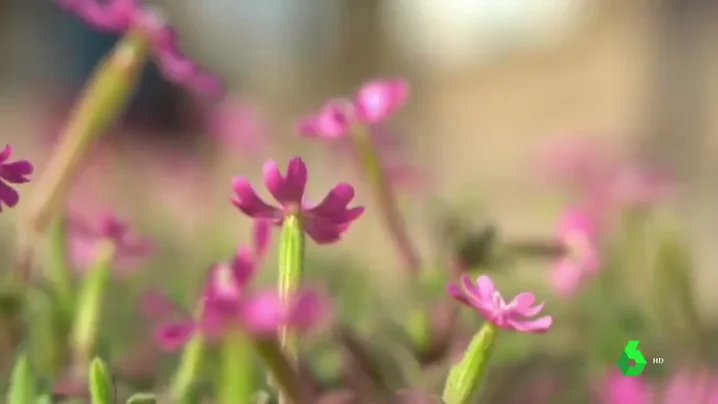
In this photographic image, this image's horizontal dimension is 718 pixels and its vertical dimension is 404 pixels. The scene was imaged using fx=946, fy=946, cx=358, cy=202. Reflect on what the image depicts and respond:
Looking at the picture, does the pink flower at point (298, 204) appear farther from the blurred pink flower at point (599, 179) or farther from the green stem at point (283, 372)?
the blurred pink flower at point (599, 179)

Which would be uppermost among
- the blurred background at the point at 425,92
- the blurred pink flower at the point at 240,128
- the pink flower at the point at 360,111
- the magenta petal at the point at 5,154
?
the magenta petal at the point at 5,154

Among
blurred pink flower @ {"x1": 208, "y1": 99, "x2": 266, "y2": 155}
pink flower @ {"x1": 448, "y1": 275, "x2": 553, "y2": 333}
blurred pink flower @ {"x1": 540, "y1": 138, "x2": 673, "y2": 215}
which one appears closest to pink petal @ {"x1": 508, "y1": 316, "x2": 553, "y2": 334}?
pink flower @ {"x1": 448, "y1": 275, "x2": 553, "y2": 333}

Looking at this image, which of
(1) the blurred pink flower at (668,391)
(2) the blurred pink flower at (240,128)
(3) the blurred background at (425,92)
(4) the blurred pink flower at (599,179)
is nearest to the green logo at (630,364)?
(1) the blurred pink flower at (668,391)

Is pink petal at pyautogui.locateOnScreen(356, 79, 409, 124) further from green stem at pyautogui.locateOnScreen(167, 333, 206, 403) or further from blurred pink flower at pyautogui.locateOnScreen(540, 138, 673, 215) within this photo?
blurred pink flower at pyautogui.locateOnScreen(540, 138, 673, 215)

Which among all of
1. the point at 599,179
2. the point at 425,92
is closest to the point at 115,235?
the point at 599,179

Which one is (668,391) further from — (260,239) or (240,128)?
(240,128)
